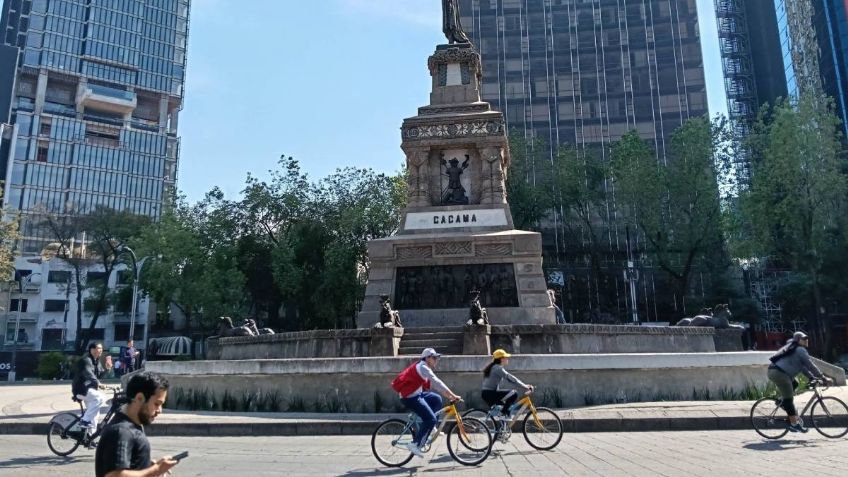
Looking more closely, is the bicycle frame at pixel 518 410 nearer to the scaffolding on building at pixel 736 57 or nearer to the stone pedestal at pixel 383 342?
the stone pedestal at pixel 383 342

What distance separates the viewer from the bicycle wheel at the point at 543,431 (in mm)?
9539

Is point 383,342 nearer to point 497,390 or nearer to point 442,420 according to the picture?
point 497,390

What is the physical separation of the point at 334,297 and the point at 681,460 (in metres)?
31.7

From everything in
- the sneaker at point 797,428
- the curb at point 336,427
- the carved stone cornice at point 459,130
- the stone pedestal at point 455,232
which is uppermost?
the carved stone cornice at point 459,130

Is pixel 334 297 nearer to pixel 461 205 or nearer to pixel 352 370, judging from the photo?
pixel 461 205

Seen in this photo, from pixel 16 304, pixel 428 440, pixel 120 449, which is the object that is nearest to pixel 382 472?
pixel 428 440

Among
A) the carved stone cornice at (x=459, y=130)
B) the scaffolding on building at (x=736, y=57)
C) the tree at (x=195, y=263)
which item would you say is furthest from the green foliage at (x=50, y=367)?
the scaffolding on building at (x=736, y=57)

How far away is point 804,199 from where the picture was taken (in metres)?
35.5

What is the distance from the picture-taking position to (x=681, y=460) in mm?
8258

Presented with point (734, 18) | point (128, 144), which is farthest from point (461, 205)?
point (128, 144)

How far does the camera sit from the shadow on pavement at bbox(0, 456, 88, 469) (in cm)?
876

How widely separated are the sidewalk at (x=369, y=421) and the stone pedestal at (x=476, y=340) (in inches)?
145

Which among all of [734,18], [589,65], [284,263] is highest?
[734,18]

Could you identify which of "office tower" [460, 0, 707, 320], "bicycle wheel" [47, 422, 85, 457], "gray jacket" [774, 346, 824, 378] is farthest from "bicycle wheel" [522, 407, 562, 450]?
"office tower" [460, 0, 707, 320]
